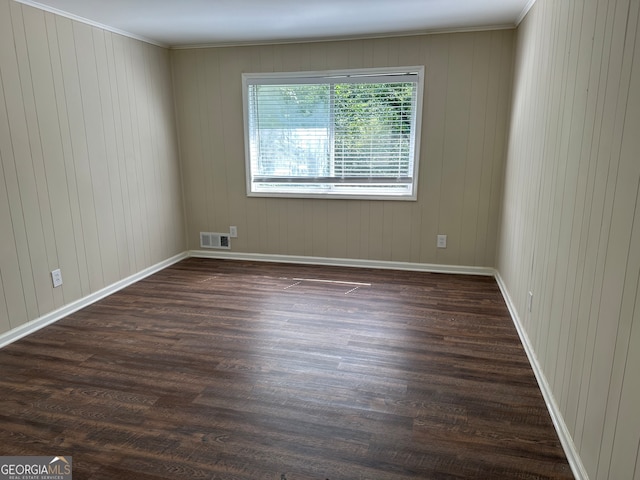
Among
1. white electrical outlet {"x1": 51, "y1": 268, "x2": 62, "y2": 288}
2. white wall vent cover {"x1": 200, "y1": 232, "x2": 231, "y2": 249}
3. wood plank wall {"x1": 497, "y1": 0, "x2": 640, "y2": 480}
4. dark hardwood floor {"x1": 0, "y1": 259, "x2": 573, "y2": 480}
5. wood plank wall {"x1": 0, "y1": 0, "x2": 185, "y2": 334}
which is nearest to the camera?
wood plank wall {"x1": 497, "y1": 0, "x2": 640, "y2": 480}

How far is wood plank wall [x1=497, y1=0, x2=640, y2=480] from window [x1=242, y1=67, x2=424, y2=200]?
1493 millimetres

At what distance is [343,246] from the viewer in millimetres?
4559

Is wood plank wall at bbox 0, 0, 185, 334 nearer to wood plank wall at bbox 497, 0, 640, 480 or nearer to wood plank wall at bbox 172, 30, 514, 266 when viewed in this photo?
wood plank wall at bbox 172, 30, 514, 266

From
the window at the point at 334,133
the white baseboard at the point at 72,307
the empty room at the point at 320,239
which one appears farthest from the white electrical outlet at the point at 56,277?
the window at the point at 334,133

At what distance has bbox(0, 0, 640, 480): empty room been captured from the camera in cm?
173

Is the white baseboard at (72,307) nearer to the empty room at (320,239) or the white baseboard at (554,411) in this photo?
the empty room at (320,239)

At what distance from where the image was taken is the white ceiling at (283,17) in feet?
9.95

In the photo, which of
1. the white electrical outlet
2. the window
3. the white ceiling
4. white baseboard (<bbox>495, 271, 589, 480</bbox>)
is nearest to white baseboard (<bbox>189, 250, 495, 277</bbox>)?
the window

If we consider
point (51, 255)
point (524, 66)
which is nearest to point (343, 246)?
point (524, 66)

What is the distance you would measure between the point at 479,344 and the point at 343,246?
6.76ft

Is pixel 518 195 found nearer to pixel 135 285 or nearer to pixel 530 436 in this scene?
pixel 530 436

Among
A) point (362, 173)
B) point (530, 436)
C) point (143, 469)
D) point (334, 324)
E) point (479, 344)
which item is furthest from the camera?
point (362, 173)

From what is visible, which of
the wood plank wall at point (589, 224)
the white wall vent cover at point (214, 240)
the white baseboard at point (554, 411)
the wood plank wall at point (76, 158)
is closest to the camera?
the wood plank wall at point (589, 224)

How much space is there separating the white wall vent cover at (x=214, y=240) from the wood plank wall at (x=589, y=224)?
3.27 meters
